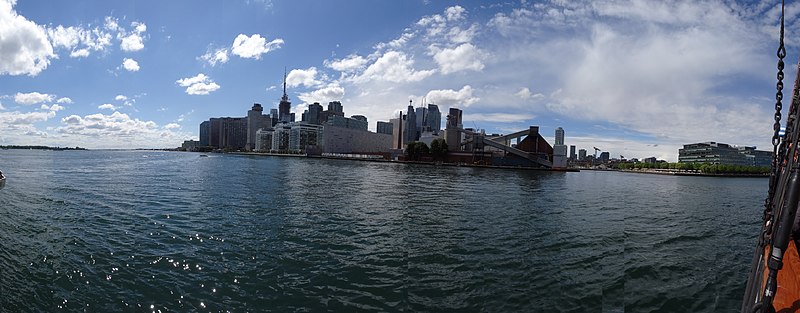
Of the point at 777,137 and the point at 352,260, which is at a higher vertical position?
the point at 777,137

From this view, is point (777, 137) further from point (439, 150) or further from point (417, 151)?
point (417, 151)

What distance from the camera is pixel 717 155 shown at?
16638 cm

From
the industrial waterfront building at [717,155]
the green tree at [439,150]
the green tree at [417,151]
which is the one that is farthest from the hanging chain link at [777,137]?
the industrial waterfront building at [717,155]

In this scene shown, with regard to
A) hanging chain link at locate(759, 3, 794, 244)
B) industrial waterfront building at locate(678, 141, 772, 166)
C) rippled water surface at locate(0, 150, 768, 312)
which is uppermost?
industrial waterfront building at locate(678, 141, 772, 166)

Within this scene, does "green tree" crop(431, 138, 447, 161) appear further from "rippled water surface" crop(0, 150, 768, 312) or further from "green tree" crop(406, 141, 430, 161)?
"rippled water surface" crop(0, 150, 768, 312)

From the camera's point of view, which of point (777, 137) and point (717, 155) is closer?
point (777, 137)

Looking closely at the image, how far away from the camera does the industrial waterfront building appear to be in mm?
167000

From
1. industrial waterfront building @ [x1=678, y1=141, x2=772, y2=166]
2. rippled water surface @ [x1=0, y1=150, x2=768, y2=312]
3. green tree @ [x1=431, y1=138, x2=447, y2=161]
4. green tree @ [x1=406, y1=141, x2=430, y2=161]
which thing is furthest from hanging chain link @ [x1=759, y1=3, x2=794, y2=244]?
industrial waterfront building @ [x1=678, y1=141, x2=772, y2=166]

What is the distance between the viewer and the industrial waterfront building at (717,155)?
167 metres

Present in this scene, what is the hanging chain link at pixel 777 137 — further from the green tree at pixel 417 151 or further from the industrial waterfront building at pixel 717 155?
the industrial waterfront building at pixel 717 155

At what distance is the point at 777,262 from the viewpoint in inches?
A: 116

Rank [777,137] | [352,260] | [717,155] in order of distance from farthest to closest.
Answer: [717,155]
[352,260]
[777,137]

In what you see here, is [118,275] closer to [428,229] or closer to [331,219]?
[331,219]

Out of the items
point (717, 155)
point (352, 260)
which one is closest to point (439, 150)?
point (352, 260)
